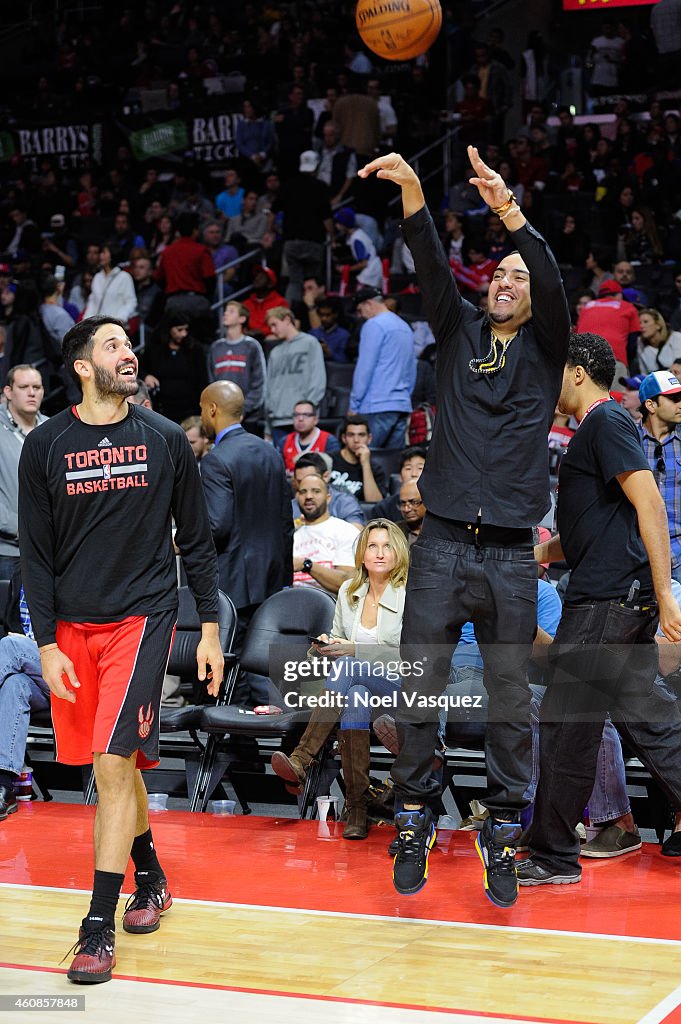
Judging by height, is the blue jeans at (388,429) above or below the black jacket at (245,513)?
below

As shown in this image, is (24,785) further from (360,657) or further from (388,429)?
(388,429)

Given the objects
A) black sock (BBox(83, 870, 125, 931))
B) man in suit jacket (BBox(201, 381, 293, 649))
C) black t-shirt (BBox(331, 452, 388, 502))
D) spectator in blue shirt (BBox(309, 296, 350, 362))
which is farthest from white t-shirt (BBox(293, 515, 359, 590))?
spectator in blue shirt (BBox(309, 296, 350, 362))

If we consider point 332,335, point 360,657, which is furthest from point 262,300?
point 360,657

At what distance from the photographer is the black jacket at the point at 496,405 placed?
4.40m

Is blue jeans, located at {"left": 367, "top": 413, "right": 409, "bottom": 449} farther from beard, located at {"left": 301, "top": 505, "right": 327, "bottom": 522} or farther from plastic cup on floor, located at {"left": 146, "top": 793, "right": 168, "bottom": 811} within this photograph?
plastic cup on floor, located at {"left": 146, "top": 793, "right": 168, "bottom": 811}

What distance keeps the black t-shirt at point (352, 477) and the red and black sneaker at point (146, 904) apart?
16.6 feet

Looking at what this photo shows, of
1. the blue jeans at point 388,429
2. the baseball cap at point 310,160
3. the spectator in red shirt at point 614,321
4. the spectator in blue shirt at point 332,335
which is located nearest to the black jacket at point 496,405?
the blue jeans at point 388,429

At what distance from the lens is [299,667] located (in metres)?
6.45

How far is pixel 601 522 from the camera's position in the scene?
4.90 metres

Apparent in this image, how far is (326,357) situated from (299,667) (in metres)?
6.48

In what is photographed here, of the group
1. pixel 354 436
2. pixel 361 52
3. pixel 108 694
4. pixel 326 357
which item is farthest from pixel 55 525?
pixel 361 52

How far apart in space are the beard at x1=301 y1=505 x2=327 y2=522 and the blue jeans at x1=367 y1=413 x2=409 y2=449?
2.78 meters

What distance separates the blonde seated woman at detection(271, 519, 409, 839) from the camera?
225 inches

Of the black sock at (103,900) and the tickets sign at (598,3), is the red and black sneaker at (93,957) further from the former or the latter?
the tickets sign at (598,3)
